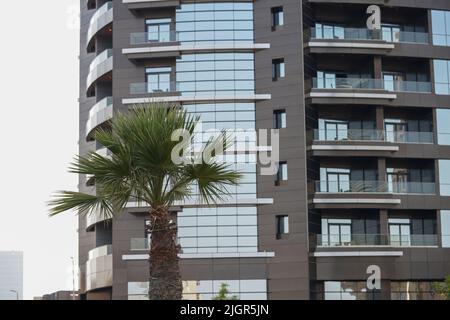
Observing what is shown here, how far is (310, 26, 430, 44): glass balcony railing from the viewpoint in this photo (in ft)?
195

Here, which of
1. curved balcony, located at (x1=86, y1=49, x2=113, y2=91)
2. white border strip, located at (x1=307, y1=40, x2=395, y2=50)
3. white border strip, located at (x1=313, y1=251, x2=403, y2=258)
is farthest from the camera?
curved balcony, located at (x1=86, y1=49, x2=113, y2=91)

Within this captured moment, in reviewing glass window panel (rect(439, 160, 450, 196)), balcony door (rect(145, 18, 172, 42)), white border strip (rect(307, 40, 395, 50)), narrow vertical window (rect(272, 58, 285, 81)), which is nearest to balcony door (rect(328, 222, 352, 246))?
glass window panel (rect(439, 160, 450, 196))

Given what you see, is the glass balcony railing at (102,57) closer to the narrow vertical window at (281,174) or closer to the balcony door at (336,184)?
the narrow vertical window at (281,174)

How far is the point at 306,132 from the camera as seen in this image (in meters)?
58.3

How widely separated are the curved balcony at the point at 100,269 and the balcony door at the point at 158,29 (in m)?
14.0

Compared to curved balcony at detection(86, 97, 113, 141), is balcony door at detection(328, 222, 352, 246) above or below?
below

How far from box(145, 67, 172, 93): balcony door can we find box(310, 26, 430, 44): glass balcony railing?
9.85 m

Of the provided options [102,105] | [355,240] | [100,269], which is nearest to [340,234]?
[355,240]

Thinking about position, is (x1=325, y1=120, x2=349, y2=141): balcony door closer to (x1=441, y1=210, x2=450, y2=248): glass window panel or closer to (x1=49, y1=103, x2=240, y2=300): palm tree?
(x1=441, y1=210, x2=450, y2=248): glass window panel

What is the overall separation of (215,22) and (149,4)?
452 cm

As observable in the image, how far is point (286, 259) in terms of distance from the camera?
56625 mm

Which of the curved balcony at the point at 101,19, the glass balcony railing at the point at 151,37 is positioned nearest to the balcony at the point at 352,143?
the glass balcony railing at the point at 151,37

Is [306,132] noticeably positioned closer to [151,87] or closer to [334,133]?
[334,133]
